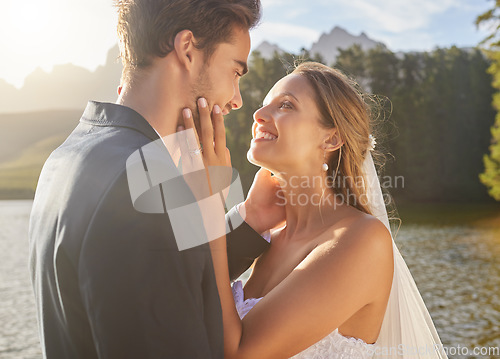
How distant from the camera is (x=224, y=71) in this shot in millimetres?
2318

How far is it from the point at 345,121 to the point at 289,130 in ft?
1.21

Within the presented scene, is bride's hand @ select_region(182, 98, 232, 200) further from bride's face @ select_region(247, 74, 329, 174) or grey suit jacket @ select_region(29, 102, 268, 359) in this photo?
bride's face @ select_region(247, 74, 329, 174)

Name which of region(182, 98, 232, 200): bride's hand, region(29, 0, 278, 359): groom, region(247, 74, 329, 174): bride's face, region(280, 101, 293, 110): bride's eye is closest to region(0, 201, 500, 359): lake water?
region(247, 74, 329, 174): bride's face

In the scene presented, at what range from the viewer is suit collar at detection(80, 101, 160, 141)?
5.67ft

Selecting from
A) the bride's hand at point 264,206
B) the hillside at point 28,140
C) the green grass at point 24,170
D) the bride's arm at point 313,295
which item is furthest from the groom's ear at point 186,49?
the hillside at point 28,140

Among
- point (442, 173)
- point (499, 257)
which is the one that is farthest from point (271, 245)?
point (442, 173)

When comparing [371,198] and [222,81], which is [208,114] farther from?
[371,198]

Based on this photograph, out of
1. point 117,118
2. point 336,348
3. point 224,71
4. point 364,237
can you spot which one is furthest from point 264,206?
point 117,118

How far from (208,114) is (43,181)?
2.68 feet

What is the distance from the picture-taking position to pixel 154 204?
1464mm

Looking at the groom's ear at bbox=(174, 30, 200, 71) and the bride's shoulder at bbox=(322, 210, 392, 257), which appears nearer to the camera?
the groom's ear at bbox=(174, 30, 200, 71)

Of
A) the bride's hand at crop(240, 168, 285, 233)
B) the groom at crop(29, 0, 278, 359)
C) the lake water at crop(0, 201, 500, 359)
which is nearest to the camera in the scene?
the groom at crop(29, 0, 278, 359)

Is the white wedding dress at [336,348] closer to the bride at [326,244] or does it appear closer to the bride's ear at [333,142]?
the bride at [326,244]

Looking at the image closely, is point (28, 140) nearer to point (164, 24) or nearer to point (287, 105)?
point (287, 105)
